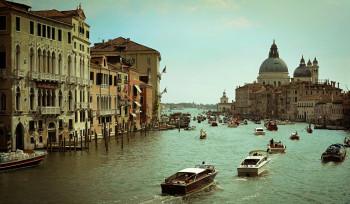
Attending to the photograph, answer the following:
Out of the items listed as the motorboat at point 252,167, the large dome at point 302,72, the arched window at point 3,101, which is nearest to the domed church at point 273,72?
the large dome at point 302,72

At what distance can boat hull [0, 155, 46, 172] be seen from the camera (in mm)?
27719

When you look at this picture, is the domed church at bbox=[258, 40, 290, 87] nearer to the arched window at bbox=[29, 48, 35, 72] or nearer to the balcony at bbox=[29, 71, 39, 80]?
the balcony at bbox=[29, 71, 39, 80]

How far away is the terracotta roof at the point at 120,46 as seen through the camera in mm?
77938

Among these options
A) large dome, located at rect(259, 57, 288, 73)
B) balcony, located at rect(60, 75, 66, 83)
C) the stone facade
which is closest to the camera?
the stone facade

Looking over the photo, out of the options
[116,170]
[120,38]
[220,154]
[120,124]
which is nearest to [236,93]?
[120,38]

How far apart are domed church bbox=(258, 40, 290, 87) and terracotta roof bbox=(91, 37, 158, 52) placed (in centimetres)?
11885

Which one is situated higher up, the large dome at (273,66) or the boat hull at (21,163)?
the large dome at (273,66)

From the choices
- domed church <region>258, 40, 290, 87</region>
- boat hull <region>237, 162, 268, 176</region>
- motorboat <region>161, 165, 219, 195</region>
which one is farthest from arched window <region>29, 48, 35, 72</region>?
domed church <region>258, 40, 290, 87</region>

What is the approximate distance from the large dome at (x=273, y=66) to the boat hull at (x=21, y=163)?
170m

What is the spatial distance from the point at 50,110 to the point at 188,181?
713 inches

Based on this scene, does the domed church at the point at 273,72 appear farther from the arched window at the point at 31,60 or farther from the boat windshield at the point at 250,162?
the boat windshield at the point at 250,162

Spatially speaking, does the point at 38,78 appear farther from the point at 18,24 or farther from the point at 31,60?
the point at 18,24

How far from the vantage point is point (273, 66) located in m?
192

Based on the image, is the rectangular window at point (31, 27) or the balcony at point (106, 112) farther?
the balcony at point (106, 112)
